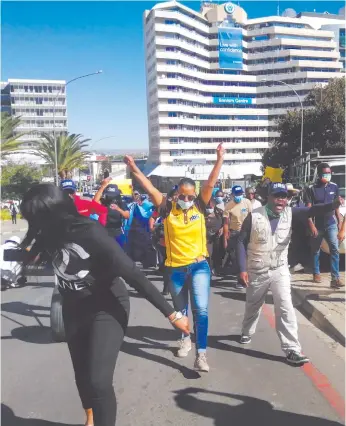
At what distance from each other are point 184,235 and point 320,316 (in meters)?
2.29

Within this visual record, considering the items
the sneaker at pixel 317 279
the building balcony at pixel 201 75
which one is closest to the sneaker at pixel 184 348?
the sneaker at pixel 317 279

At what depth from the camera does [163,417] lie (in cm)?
326

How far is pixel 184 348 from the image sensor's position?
4.47m

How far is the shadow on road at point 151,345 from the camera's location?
13.7 ft

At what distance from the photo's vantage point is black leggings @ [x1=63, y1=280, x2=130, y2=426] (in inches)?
97.7

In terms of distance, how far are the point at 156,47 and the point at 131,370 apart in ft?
290

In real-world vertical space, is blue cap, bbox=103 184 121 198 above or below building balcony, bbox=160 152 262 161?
below

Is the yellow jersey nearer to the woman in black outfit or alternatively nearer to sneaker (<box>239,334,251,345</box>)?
sneaker (<box>239,334,251,345</box>)

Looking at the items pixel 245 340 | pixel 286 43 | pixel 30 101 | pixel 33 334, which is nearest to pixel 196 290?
pixel 245 340

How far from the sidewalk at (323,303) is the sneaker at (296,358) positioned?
32.0 inches

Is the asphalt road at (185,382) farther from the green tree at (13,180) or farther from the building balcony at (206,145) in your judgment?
the building balcony at (206,145)

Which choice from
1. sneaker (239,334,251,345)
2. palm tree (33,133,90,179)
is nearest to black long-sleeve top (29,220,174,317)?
sneaker (239,334,251,345)

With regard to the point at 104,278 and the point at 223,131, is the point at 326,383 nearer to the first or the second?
the point at 104,278

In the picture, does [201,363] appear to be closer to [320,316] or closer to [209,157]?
[320,316]
